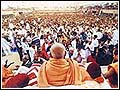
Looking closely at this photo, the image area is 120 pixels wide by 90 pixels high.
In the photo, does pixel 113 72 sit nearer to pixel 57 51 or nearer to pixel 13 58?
pixel 57 51

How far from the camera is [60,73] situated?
1.66 meters

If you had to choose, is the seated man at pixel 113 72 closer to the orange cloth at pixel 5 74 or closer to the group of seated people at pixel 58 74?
the group of seated people at pixel 58 74

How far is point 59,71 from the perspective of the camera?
1661 millimetres

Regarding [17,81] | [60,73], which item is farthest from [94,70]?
[17,81]

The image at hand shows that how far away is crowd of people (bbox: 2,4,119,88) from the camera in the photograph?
1674mm

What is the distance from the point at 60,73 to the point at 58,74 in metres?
0.02

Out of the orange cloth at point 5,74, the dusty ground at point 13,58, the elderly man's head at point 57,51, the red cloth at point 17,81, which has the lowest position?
the red cloth at point 17,81

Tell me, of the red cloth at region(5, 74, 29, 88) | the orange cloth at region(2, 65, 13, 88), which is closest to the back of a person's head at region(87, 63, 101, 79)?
the red cloth at region(5, 74, 29, 88)

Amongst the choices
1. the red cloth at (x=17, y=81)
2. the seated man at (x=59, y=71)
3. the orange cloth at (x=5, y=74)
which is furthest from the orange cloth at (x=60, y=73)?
the orange cloth at (x=5, y=74)

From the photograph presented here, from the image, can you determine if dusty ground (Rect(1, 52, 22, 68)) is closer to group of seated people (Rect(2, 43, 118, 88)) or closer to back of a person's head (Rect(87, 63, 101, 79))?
group of seated people (Rect(2, 43, 118, 88))

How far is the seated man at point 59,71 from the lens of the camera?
166 cm

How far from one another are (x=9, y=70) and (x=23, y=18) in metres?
0.37

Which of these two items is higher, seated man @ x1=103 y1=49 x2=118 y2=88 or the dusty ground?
the dusty ground

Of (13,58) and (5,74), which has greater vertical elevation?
(13,58)
